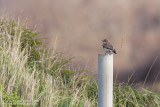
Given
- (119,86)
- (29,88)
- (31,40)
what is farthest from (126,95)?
(31,40)

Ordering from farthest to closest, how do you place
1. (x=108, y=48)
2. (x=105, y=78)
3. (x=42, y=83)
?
(x=42, y=83) → (x=108, y=48) → (x=105, y=78)

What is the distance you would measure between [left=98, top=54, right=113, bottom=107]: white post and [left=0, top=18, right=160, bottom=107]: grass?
29.4 inches

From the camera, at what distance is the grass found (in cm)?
327

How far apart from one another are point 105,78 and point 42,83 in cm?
168

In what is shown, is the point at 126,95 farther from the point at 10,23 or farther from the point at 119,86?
the point at 10,23

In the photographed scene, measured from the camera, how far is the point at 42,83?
4.06m

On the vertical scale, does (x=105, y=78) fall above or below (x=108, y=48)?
below

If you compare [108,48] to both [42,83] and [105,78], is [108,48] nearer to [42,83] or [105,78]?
[105,78]

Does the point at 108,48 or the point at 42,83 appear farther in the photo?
the point at 42,83

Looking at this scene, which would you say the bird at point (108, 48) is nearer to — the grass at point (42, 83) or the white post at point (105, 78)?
the white post at point (105, 78)

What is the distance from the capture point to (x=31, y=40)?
520cm

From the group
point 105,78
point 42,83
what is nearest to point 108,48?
point 105,78

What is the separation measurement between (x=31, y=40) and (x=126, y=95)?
235 centimetres

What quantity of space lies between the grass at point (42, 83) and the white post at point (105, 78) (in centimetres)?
75
